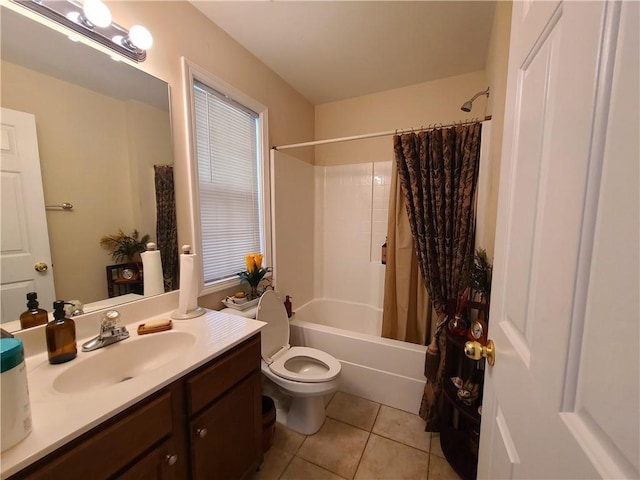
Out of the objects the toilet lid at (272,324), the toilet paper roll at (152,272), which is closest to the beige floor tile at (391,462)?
the toilet lid at (272,324)

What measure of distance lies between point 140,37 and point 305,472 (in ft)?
7.46

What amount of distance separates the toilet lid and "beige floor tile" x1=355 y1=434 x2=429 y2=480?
2.59 ft

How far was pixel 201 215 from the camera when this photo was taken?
1590mm

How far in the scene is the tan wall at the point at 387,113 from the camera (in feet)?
7.09

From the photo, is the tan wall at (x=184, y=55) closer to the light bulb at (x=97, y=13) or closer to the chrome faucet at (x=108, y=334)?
the light bulb at (x=97, y=13)

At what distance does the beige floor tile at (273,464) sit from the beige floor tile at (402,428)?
22.3 inches

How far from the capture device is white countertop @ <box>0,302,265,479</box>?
0.57m

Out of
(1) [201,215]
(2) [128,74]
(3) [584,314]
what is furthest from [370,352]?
(2) [128,74]

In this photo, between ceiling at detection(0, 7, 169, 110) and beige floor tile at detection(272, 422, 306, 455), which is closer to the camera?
ceiling at detection(0, 7, 169, 110)

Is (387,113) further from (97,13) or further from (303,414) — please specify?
(303,414)

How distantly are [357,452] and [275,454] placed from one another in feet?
1.55

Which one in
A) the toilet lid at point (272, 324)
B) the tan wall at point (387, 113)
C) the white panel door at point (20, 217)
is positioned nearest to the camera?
the white panel door at point (20, 217)

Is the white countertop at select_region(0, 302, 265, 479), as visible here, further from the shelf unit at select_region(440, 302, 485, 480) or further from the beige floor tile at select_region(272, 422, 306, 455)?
the shelf unit at select_region(440, 302, 485, 480)

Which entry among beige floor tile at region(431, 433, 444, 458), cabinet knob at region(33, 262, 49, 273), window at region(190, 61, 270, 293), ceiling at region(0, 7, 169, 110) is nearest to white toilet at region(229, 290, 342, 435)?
window at region(190, 61, 270, 293)
